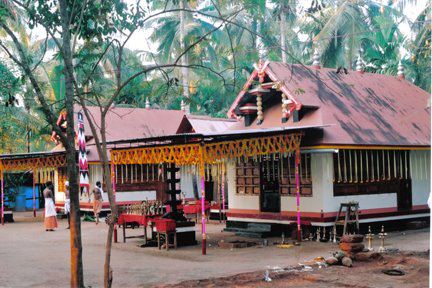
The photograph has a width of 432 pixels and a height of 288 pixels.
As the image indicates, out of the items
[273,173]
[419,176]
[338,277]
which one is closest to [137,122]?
[273,173]

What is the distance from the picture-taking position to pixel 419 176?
1969 cm

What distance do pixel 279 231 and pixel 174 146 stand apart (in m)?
4.65

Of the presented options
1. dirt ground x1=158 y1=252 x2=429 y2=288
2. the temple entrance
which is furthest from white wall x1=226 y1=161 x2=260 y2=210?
dirt ground x1=158 y1=252 x2=429 y2=288

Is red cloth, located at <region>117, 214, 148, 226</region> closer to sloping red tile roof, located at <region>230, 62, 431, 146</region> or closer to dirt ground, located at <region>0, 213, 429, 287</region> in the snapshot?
dirt ground, located at <region>0, 213, 429, 287</region>

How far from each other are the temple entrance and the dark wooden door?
3971mm

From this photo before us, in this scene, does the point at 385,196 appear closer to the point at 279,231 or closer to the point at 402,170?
the point at 402,170

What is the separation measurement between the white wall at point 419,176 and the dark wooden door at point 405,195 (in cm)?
15

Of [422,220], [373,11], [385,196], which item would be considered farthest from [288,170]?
[373,11]

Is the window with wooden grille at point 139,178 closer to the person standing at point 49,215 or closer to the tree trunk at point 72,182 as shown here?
the person standing at point 49,215

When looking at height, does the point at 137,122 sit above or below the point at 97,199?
above

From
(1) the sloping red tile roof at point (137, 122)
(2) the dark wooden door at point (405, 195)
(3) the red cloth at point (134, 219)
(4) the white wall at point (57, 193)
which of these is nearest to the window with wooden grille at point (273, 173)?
(2) the dark wooden door at point (405, 195)

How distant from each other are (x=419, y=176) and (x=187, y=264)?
9.58 metres

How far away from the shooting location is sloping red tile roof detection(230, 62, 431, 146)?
17312mm

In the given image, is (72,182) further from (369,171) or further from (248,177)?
(369,171)
